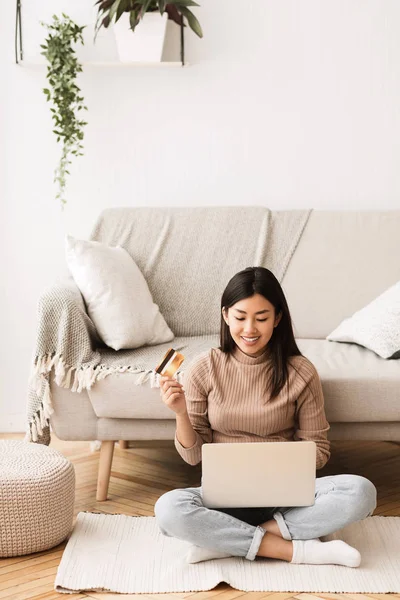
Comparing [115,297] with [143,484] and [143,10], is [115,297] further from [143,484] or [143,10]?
[143,10]

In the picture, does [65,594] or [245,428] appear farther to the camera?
[245,428]

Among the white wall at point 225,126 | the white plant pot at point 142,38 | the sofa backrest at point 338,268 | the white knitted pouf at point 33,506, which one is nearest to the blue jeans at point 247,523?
the white knitted pouf at point 33,506

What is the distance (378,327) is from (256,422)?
0.61 m

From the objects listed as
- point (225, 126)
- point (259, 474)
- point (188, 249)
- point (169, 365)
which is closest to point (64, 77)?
point (225, 126)

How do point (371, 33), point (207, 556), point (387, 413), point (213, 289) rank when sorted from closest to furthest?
1. point (207, 556)
2. point (387, 413)
3. point (213, 289)
4. point (371, 33)

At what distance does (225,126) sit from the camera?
322 cm

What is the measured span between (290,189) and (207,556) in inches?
63.8

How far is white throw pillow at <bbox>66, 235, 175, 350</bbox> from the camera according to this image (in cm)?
257

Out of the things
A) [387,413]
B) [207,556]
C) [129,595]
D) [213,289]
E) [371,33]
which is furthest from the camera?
[371,33]

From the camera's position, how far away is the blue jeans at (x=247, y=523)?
1962 mm

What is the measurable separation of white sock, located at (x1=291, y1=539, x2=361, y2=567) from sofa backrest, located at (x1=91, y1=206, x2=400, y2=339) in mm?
983

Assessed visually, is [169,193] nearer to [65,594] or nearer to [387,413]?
[387,413]

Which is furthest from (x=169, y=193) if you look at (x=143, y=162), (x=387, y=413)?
(x=387, y=413)

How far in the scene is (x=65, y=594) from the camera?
187 centimetres
